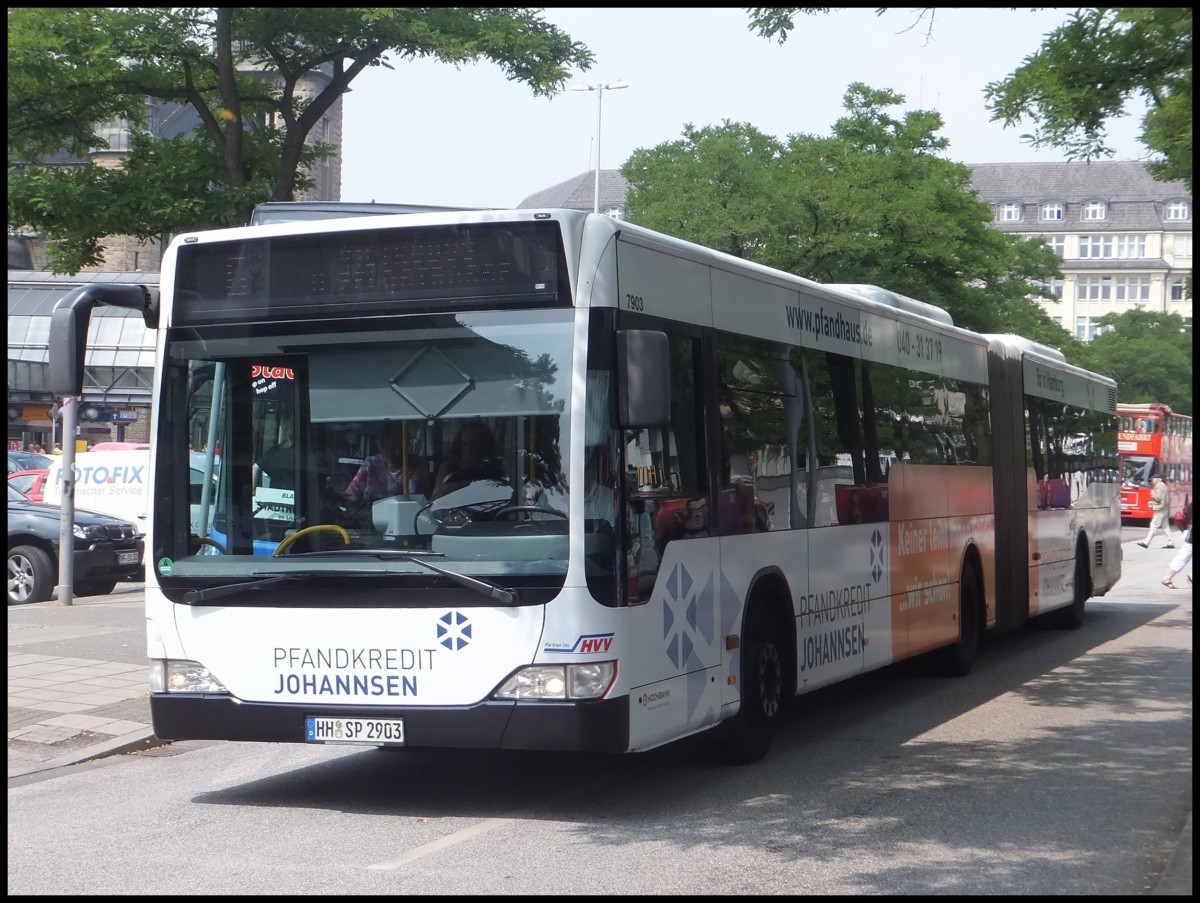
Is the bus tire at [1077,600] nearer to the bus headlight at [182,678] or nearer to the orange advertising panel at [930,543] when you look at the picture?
the orange advertising panel at [930,543]

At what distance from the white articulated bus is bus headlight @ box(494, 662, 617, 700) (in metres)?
0.01

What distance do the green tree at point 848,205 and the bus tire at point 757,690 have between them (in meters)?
30.7

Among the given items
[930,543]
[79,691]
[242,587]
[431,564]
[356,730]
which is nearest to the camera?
[431,564]

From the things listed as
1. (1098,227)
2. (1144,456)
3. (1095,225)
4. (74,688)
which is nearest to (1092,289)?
(1098,227)

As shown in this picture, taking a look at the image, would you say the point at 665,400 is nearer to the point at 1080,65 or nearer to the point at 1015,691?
the point at 1080,65

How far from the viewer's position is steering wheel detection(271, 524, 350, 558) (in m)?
7.77

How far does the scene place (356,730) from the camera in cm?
772

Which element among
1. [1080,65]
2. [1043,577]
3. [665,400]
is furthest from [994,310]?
[665,400]

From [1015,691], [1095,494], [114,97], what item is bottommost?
[1015,691]

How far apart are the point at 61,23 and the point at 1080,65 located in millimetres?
9869

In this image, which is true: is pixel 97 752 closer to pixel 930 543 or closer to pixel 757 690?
pixel 757 690

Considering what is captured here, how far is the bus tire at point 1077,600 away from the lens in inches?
741

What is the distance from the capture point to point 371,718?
770 centimetres

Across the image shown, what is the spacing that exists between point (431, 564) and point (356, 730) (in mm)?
876
